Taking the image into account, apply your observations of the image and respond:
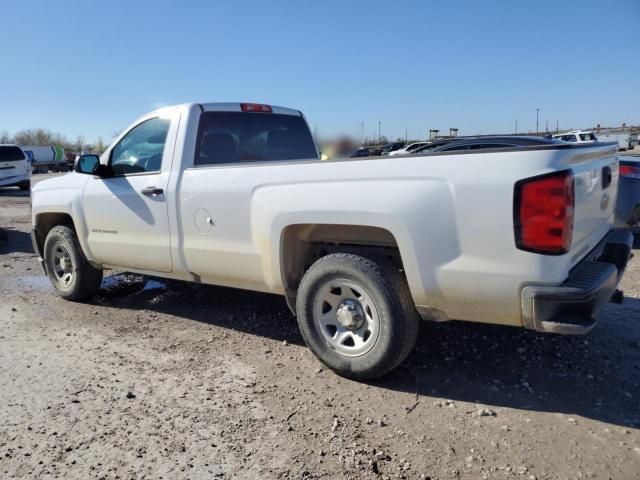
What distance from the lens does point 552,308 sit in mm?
2789

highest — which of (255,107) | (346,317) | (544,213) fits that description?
(255,107)

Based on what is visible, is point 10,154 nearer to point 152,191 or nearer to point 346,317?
point 152,191

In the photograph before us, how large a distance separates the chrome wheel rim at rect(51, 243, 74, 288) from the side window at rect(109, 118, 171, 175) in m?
1.30

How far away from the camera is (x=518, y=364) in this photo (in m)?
3.74

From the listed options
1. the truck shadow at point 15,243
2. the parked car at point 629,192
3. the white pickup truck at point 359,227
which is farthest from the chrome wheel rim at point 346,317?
the truck shadow at point 15,243

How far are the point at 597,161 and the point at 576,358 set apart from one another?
1437mm

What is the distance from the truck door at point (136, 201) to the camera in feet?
14.8

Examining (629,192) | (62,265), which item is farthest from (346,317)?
(629,192)

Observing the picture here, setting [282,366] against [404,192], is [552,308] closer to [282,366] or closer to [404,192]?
[404,192]

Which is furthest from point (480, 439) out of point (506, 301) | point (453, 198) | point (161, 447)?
point (161, 447)

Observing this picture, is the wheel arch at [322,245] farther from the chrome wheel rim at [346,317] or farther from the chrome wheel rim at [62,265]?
the chrome wheel rim at [62,265]

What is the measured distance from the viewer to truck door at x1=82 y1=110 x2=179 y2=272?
14.8ft

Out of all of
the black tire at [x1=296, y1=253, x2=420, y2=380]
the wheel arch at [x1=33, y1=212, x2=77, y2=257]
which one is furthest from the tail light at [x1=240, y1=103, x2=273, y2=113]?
the wheel arch at [x1=33, y1=212, x2=77, y2=257]

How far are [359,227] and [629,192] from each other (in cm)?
511
